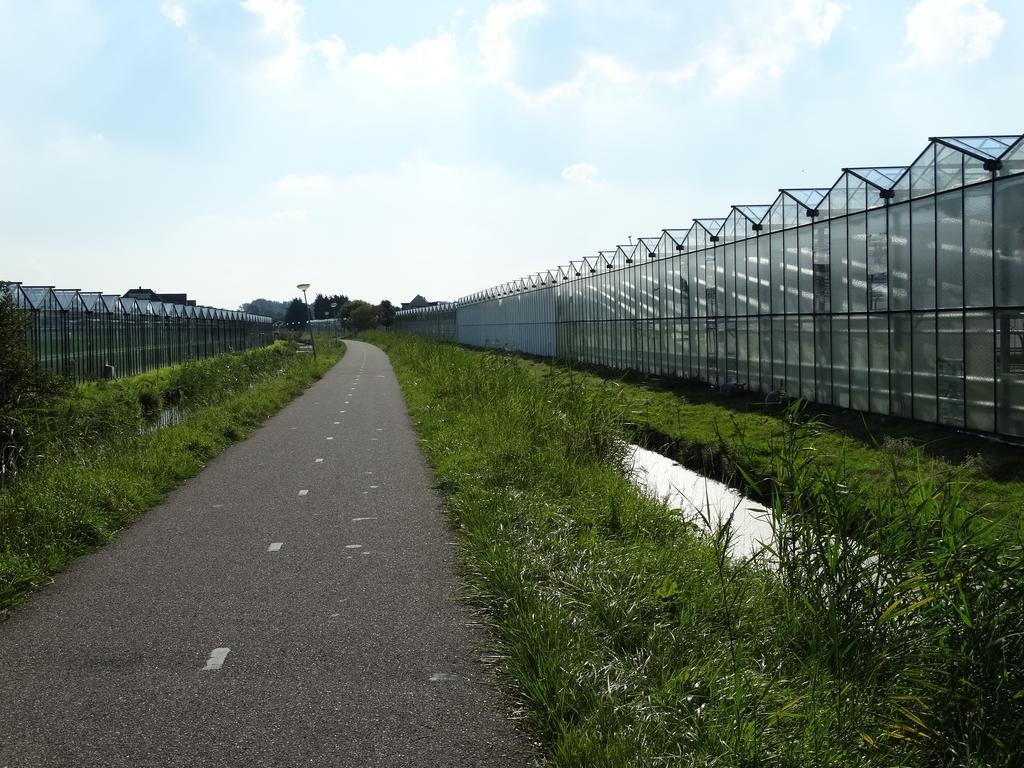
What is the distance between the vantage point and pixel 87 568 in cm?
731

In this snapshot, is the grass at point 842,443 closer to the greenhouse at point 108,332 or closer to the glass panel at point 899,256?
the glass panel at point 899,256

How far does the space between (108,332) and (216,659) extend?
2882cm

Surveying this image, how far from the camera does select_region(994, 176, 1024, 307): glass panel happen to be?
13.5 m

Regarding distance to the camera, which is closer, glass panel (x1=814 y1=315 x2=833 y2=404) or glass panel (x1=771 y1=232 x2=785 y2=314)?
glass panel (x1=814 y1=315 x2=833 y2=404)

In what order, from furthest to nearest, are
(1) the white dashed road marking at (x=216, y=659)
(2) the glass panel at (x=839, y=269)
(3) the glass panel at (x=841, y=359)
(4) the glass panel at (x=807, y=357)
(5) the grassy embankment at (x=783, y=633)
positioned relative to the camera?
1. (4) the glass panel at (x=807, y=357)
2. (2) the glass panel at (x=839, y=269)
3. (3) the glass panel at (x=841, y=359)
4. (1) the white dashed road marking at (x=216, y=659)
5. (5) the grassy embankment at (x=783, y=633)

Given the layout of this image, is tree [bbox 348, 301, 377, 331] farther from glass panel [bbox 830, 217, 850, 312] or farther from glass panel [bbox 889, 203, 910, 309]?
glass panel [bbox 889, 203, 910, 309]

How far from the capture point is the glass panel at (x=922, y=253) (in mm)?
15578

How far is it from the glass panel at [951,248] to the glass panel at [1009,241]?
2.78 ft

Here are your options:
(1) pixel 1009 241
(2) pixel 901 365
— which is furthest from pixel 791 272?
(1) pixel 1009 241

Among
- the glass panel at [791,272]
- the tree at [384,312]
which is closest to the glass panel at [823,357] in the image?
the glass panel at [791,272]

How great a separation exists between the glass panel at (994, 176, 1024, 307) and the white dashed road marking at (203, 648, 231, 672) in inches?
480

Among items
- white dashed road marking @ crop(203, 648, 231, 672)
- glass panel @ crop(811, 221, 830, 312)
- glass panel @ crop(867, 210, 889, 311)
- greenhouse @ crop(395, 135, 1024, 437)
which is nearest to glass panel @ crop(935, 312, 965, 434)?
greenhouse @ crop(395, 135, 1024, 437)

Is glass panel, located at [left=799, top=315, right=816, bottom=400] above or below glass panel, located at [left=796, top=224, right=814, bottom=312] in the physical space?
below

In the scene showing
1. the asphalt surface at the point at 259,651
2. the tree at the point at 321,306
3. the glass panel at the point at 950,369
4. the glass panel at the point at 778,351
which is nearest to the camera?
the asphalt surface at the point at 259,651
